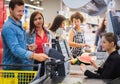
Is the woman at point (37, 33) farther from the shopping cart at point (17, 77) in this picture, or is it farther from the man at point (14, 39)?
the shopping cart at point (17, 77)

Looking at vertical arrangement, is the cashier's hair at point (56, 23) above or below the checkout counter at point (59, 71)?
above

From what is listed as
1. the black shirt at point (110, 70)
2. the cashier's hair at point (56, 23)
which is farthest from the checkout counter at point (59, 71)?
the cashier's hair at point (56, 23)

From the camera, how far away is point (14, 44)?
2.68 m

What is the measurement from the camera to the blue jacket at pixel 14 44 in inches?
104

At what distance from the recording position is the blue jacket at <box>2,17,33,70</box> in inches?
104

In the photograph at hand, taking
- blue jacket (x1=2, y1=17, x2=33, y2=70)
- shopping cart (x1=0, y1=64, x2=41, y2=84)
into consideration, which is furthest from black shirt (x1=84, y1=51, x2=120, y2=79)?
blue jacket (x1=2, y1=17, x2=33, y2=70)

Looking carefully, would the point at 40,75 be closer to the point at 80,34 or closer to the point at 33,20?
the point at 33,20

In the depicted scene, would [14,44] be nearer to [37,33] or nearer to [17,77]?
[17,77]

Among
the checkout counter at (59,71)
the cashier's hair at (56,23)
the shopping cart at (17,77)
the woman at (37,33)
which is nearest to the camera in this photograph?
the checkout counter at (59,71)

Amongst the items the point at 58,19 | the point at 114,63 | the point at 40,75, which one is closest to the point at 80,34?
the point at 58,19

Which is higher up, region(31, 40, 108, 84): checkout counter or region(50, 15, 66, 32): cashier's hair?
region(50, 15, 66, 32): cashier's hair

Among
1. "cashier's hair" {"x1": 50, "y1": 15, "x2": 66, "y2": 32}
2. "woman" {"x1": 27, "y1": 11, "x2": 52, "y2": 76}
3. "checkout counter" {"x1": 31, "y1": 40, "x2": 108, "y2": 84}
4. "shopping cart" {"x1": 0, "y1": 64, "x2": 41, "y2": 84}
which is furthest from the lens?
"cashier's hair" {"x1": 50, "y1": 15, "x2": 66, "y2": 32}

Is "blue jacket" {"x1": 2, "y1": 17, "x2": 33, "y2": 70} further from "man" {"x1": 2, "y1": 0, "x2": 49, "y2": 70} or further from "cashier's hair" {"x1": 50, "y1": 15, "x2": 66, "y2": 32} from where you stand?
"cashier's hair" {"x1": 50, "y1": 15, "x2": 66, "y2": 32}

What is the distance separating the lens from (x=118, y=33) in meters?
3.46
